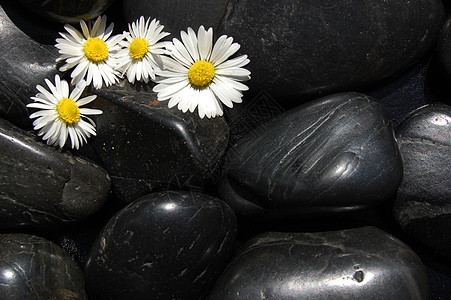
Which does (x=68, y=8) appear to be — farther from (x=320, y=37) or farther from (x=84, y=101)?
(x=320, y=37)

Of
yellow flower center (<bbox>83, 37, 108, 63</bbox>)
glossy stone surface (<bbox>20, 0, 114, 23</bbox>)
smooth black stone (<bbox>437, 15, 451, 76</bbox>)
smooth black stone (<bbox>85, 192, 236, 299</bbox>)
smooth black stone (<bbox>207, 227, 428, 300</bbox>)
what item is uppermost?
glossy stone surface (<bbox>20, 0, 114, 23</bbox>)

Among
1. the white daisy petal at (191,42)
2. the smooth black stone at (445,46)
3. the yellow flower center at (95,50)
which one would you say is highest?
the yellow flower center at (95,50)

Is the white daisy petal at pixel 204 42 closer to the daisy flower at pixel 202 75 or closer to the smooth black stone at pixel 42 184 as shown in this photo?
the daisy flower at pixel 202 75

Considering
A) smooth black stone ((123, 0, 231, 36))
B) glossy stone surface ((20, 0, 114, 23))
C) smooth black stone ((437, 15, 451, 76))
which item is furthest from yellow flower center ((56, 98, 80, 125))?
smooth black stone ((437, 15, 451, 76))

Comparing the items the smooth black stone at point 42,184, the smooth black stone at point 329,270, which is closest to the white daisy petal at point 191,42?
the smooth black stone at point 42,184

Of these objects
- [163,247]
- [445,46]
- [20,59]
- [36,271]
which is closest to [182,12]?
Result: [20,59]

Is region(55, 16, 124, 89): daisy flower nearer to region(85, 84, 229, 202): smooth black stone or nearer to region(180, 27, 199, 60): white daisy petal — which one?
region(85, 84, 229, 202): smooth black stone
